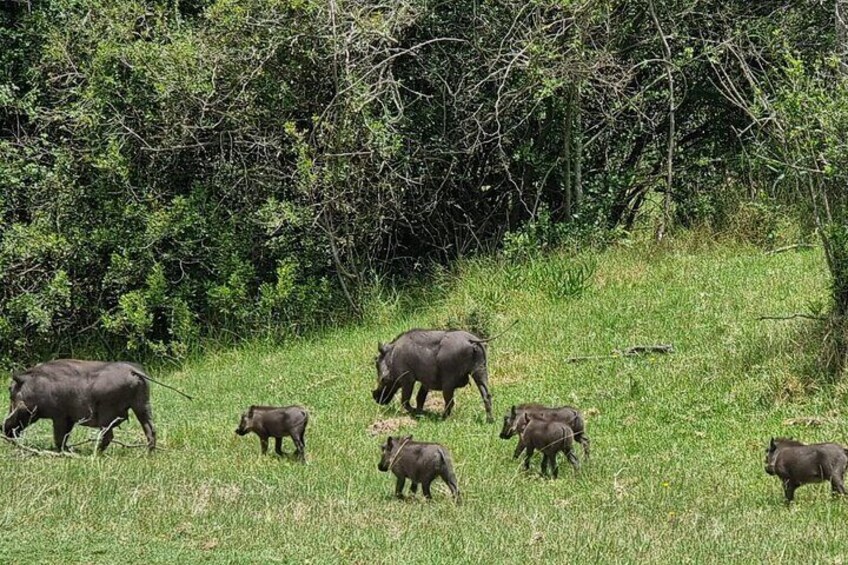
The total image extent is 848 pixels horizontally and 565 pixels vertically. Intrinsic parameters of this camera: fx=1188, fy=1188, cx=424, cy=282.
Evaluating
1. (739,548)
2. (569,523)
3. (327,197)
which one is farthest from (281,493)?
(327,197)

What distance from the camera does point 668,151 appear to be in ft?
71.4

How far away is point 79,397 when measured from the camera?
1180 centimetres

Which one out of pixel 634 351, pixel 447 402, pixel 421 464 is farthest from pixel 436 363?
pixel 421 464

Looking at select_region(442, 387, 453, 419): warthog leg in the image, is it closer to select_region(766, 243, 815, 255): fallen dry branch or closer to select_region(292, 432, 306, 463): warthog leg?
select_region(292, 432, 306, 463): warthog leg

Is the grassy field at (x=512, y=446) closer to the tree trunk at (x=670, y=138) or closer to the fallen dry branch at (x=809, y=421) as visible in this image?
the fallen dry branch at (x=809, y=421)

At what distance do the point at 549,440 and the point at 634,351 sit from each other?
4.90 m

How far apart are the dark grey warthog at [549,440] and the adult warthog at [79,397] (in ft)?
13.2

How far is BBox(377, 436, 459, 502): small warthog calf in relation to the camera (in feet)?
31.3

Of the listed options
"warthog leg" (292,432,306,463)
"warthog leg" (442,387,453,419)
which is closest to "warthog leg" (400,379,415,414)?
"warthog leg" (442,387,453,419)

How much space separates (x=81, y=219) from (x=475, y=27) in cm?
777

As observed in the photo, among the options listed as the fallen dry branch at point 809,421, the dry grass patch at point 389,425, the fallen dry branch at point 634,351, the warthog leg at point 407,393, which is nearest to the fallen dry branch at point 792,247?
the fallen dry branch at point 634,351

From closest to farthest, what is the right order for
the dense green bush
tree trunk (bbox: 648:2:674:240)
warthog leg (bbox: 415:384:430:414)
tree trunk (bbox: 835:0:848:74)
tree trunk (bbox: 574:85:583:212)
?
1. warthog leg (bbox: 415:384:430:414)
2. tree trunk (bbox: 835:0:848:74)
3. the dense green bush
4. tree trunk (bbox: 648:2:674:240)
5. tree trunk (bbox: 574:85:583:212)

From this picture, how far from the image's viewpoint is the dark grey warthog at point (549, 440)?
406 inches

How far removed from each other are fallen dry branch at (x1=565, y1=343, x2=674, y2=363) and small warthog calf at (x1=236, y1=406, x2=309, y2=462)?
4632 mm
